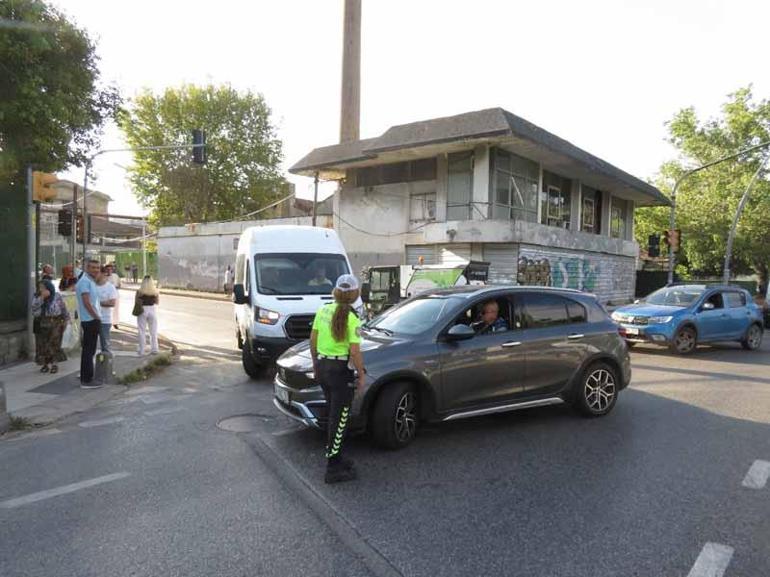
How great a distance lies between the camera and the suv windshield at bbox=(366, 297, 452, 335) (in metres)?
5.68

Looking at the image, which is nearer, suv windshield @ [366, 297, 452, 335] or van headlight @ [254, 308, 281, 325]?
suv windshield @ [366, 297, 452, 335]

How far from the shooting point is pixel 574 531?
359cm

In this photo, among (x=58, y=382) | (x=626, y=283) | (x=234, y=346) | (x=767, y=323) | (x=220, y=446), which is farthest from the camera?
(x=626, y=283)

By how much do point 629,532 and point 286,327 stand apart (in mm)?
5927

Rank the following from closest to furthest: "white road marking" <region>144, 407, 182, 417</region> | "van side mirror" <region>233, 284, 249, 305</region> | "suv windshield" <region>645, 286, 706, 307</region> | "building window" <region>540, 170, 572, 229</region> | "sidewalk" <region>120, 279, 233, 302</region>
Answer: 1. "white road marking" <region>144, 407, 182, 417</region>
2. "van side mirror" <region>233, 284, 249, 305</region>
3. "suv windshield" <region>645, 286, 706, 307</region>
4. "building window" <region>540, 170, 572, 229</region>
5. "sidewalk" <region>120, 279, 233, 302</region>

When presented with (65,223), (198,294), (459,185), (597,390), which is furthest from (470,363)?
(198,294)

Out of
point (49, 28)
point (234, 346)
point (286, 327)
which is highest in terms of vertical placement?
point (49, 28)

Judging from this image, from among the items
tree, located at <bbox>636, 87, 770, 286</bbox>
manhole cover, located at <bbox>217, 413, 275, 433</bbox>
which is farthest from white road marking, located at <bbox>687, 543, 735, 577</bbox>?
tree, located at <bbox>636, 87, 770, 286</bbox>

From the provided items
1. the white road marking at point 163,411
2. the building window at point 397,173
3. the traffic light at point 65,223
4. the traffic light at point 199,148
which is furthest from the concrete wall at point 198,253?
the white road marking at point 163,411

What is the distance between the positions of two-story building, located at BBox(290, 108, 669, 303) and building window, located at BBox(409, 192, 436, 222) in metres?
0.04

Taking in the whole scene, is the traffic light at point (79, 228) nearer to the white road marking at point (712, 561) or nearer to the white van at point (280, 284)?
the white van at point (280, 284)

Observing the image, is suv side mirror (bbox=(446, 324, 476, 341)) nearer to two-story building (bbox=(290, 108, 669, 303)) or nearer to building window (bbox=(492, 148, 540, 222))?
two-story building (bbox=(290, 108, 669, 303))

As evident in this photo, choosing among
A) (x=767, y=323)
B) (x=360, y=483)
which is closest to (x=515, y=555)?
(x=360, y=483)

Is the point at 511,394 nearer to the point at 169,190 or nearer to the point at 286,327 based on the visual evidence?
the point at 286,327
